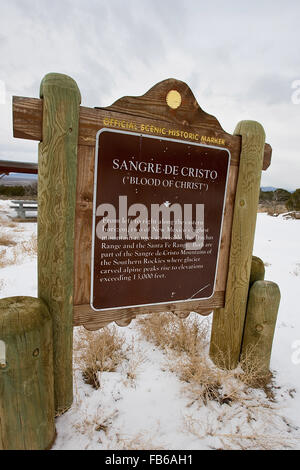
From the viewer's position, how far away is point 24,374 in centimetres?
154

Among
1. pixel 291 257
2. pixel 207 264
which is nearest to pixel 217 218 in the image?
pixel 207 264

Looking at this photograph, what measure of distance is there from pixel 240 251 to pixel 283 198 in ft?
107

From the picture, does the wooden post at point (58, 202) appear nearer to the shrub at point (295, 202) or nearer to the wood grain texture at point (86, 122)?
the wood grain texture at point (86, 122)

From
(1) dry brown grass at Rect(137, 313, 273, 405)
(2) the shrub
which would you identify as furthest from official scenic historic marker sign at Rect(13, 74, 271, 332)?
(2) the shrub

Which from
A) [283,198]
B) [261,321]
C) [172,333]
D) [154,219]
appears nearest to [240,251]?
[261,321]

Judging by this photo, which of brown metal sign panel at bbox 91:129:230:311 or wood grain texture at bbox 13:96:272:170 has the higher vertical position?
wood grain texture at bbox 13:96:272:170

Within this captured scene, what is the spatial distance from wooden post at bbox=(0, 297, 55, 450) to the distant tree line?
21146 millimetres

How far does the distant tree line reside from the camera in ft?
64.0

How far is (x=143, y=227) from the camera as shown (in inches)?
79.1

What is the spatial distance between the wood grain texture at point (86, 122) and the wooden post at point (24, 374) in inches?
42.9

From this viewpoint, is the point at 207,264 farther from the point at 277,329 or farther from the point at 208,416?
the point at 277,329

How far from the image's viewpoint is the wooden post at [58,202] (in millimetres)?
1638

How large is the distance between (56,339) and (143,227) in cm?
103

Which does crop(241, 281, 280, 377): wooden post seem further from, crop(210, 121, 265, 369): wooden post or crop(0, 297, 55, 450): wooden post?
crop(0, 297, 55, 450): wooden post
